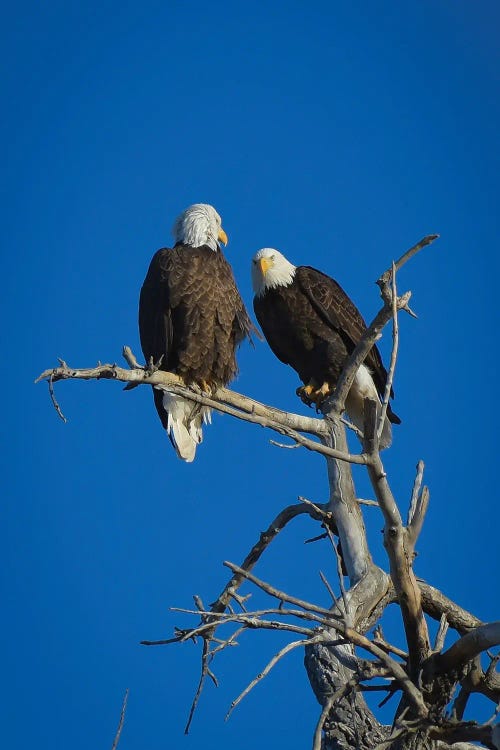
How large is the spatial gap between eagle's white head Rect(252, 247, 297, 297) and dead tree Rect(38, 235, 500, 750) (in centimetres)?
216

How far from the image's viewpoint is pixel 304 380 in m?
6.42

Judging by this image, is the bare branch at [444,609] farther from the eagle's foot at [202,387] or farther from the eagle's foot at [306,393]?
the eagle's foot at [306,393]

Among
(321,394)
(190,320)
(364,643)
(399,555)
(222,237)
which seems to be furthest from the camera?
(321,394)

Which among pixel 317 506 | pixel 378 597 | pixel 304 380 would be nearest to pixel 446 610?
pixel 378 597

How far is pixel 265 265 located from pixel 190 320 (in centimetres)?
139

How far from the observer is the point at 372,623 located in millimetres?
3912

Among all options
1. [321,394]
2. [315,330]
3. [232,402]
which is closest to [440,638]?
[232,402]

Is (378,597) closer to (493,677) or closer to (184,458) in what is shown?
(493,677)

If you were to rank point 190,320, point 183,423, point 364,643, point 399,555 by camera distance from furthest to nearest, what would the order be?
1. point 183,423
2. point 190,320
3. point 399,555
4. point 364,643

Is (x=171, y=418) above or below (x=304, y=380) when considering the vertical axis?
below

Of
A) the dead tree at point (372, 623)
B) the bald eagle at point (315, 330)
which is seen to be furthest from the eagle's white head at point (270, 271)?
the dead tree at point (372, 623)

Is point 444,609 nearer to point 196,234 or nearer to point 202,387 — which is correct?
point 202,387

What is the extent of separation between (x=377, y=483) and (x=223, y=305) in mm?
2675

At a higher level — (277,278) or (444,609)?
(277,278)
